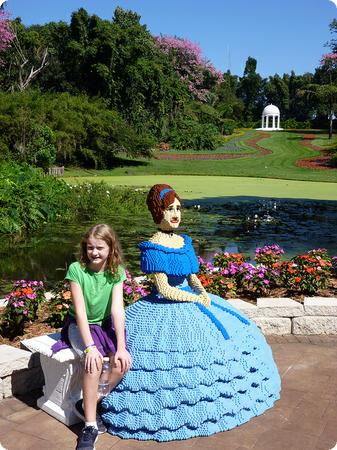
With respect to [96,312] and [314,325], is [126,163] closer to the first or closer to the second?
[314,325]

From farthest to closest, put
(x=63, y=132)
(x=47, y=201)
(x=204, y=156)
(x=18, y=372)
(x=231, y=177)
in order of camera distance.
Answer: (x=204, y=156), (x=63, y=132), (x=231, y=177), (x=47, y=201), (x=18, y=372)

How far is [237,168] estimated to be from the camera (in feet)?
96.9

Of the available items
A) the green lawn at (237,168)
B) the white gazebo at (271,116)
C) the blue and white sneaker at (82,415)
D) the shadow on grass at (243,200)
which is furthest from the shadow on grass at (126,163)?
the white gazebo at (271,116)

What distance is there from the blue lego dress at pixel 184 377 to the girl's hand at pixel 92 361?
0.25m

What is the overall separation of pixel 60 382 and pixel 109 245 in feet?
3.19

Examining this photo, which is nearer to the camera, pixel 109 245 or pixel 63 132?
pixel 109 245

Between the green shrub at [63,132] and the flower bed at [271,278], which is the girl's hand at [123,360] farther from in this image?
the green shrub at [63,132]

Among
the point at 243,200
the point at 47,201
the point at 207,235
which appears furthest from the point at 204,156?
the point at 207,235

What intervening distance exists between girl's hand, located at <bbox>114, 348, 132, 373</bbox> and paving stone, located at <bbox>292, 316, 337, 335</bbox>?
87.8 inches

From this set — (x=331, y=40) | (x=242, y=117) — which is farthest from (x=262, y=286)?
(x=242, y=117)

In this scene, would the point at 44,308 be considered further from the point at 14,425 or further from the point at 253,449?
the point at 253,449

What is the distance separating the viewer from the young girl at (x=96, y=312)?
3201 mm

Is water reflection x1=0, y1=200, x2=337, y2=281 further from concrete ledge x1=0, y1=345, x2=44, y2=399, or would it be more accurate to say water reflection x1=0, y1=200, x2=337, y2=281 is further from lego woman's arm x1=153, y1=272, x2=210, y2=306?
lego woman's arm x1=153, y1=272, x2=210, y2=306

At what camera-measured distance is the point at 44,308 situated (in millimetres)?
5188
